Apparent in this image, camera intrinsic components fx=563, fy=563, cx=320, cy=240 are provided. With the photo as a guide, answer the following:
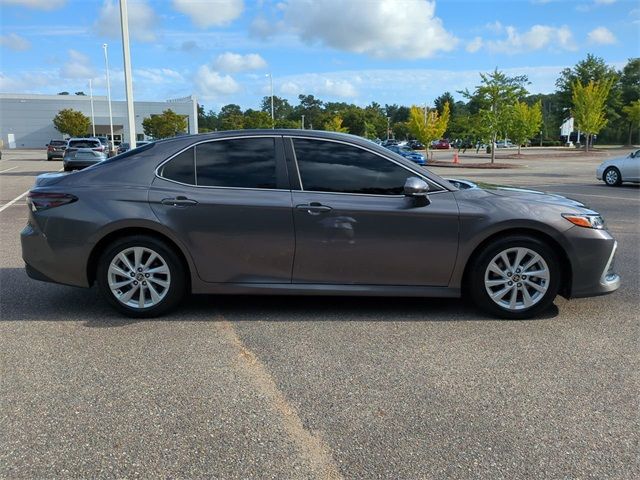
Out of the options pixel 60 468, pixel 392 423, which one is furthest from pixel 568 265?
pixel 60 468

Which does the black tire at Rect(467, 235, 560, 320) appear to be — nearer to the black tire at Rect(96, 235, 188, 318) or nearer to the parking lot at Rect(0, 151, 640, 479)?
the parking lot at Rect(0, 151, 640, 479)

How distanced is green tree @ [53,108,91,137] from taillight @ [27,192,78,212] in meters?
79.2

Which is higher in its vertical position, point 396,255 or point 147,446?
point 396,255

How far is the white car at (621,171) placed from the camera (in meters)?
18.5

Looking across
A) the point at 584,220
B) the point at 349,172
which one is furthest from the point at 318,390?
the point at 584,220

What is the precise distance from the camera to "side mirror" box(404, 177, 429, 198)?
15.3 ft

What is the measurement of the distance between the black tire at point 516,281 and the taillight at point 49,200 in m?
3.55

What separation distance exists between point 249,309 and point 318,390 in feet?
5.99

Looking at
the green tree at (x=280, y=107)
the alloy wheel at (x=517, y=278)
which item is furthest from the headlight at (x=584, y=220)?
the green tree at (x=280, y=107)

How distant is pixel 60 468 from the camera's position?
2.75 meters

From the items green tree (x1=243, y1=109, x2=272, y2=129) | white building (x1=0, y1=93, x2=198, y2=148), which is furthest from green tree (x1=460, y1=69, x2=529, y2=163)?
white building (x1=0, y1=93, x2=198, y2=148)

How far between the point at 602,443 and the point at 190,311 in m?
3.51

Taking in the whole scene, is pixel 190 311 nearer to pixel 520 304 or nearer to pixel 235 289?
pixel 235 289

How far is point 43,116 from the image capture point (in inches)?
3413
